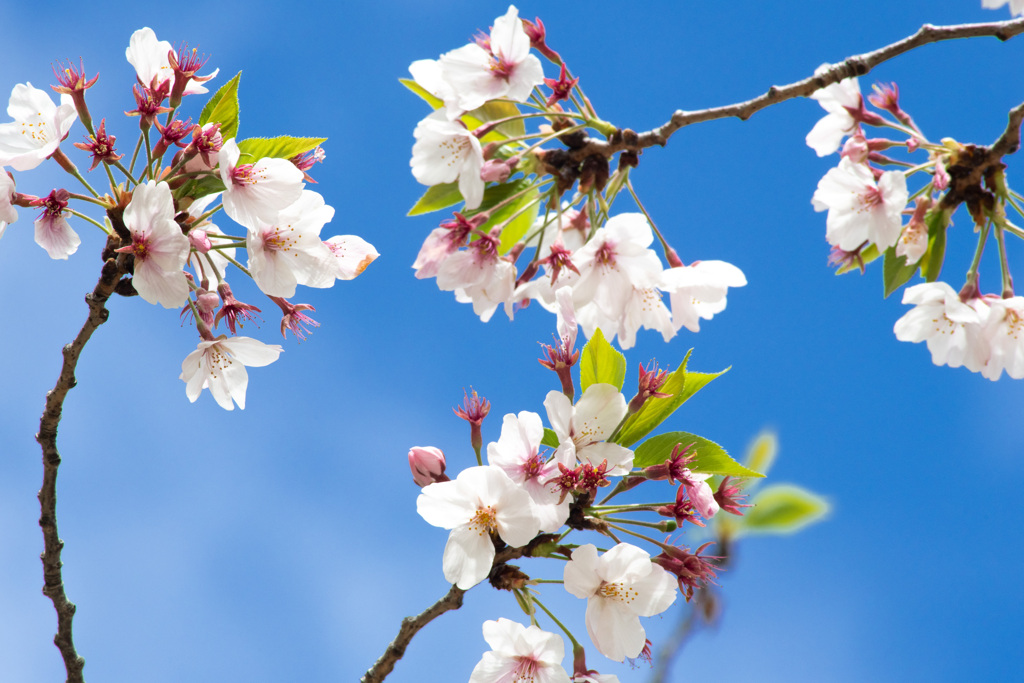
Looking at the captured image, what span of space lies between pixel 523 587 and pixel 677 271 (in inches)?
37.3

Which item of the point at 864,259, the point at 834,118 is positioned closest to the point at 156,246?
the point at 834,118

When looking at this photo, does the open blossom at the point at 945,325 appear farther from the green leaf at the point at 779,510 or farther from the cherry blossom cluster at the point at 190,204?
the cherry blossom cluster at the point at 190,204

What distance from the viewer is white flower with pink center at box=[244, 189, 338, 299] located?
2.29m

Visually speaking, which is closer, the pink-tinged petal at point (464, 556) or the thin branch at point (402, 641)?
the pink-tinged petal at point (464, 556)

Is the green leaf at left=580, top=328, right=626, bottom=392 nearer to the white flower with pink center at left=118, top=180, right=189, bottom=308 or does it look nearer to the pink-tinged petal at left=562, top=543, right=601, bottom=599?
the pink-tinged petal at left=562, top=543, right=601, bottom=599

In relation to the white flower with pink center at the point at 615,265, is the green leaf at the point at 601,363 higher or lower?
lower

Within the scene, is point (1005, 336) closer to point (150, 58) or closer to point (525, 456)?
point (525, 456)

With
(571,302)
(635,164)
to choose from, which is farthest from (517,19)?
(571,302)

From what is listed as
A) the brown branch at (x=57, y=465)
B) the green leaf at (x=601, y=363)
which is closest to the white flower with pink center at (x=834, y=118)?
the green leaf at (x=601, y=363)

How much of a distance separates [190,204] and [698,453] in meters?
1.60

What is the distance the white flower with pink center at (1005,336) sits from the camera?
238 cm

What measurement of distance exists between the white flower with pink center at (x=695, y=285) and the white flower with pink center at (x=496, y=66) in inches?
24.8

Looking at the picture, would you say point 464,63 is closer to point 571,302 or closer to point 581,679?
point 571,302

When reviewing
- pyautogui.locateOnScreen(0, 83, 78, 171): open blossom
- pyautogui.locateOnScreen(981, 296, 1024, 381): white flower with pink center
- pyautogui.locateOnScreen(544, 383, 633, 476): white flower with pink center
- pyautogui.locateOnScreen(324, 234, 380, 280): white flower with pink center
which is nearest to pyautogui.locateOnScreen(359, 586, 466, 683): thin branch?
pyautogui.locateOnScreen(544, 383, 633, 476): white flower with pink center
